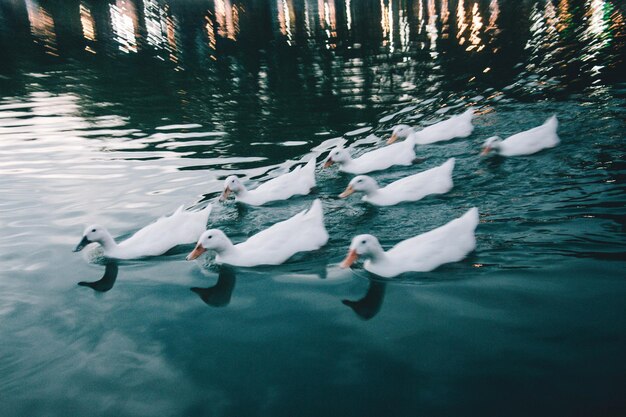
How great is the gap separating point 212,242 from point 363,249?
6.91 ft

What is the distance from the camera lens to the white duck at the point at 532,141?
9938 millimetres

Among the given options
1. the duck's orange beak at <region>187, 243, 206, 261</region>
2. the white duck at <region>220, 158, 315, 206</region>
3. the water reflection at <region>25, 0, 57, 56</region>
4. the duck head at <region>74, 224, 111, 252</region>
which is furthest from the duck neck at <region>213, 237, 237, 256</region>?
the water reflection at <region>25, 0, 57, 56</region>

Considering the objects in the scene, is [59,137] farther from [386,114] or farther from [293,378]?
[293,378]

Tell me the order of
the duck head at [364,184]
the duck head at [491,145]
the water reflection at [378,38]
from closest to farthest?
the duck head at [364,184]
the duck head at [491,145]
the water reflection at [378,38]

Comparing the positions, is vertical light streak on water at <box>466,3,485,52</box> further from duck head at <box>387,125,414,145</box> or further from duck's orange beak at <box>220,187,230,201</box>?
duck's orange beak at <box>220,187,230,201</box>

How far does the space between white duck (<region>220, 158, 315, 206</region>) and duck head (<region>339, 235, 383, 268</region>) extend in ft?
10.3

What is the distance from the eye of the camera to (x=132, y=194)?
34.0ft

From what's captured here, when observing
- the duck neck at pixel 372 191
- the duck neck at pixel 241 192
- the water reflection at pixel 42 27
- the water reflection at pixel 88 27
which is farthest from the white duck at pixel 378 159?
the water reflection at pixel 42 27

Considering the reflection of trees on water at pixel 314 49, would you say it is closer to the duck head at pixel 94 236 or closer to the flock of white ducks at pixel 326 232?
the flock of white ducks at pixel 326 232

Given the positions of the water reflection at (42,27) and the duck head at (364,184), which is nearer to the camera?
the duck head at (364,184)

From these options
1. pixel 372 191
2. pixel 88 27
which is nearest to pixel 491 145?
pixel 372 191

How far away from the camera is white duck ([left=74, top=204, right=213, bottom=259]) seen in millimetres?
7602

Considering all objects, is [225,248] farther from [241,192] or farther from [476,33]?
[476,33]

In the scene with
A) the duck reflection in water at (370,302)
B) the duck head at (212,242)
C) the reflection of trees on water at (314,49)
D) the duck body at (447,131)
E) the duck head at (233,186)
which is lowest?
the duck reflection in water at (370,302)
